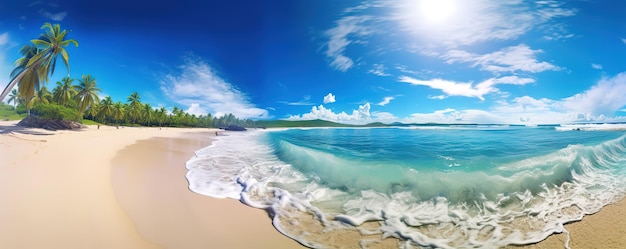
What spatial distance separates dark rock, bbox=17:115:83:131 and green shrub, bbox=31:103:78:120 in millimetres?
215

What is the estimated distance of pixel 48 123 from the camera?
1221 cm

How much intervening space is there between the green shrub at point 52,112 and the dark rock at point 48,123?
22 cm

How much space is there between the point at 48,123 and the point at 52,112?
0.59 m

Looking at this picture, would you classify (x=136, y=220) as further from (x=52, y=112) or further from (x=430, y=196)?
(x=52, y=112)

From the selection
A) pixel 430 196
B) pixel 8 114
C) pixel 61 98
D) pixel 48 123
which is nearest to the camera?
pixel 430 196

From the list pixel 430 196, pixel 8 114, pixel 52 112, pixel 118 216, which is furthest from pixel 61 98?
pixel 430 196

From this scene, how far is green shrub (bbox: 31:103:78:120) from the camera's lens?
11.9 meters

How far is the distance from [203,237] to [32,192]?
183 centimetres

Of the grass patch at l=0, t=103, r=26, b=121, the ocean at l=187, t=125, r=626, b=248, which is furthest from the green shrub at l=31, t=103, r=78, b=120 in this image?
the ocean at l=187, t=125, r=626, b=248

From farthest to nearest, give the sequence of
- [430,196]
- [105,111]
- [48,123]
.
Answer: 1. [105,111]
2. [48,123]
3. [430,196]

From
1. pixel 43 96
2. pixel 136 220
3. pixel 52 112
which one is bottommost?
pixel 136 220

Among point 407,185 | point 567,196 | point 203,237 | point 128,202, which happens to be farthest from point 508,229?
point 128,202

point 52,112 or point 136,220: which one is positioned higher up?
point 52,112

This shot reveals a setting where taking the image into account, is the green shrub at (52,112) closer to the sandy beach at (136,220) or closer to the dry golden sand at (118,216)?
the dry golden sand at (118,216)
